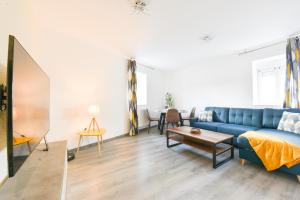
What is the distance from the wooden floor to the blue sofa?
288 mm

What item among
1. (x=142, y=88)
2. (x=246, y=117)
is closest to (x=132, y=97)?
(x=142, y=88)

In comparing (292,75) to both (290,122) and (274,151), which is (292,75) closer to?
(290,122)

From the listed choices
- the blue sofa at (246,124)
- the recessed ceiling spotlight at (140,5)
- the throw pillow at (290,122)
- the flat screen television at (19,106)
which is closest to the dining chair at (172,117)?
the blue sofa at (246,124)

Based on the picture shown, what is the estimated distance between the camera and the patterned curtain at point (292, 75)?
274 centimetres

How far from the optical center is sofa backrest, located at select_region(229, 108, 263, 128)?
3.09m

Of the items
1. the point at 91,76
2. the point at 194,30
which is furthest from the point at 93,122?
the point at 194,30

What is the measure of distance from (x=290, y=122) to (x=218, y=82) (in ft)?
6.60

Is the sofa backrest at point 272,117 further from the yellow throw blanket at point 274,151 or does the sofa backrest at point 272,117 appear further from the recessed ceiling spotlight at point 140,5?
the recessed ceiling spotlight at point 140,5

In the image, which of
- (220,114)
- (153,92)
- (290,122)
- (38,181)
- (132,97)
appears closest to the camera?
(38,181)

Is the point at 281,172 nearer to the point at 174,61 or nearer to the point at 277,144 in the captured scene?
the point at 277,144

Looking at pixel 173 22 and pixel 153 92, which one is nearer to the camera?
pixel 173 22

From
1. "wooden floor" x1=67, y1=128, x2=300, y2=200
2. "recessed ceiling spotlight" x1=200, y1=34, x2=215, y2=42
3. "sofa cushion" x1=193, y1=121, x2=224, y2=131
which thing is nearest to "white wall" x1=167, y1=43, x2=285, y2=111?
"sofa cushion" x1=193, y1=121, x2=224, y2=131

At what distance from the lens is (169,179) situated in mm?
1908

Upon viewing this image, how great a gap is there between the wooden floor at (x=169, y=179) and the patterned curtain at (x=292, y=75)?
66.1 inches
